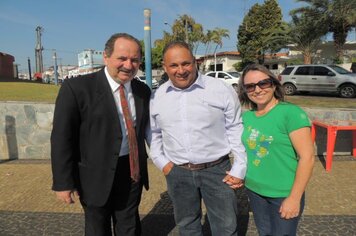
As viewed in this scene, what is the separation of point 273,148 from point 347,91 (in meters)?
14.9

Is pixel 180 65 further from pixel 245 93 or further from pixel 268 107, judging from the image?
pixel 268 107

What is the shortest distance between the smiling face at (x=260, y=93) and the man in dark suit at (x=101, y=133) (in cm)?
84

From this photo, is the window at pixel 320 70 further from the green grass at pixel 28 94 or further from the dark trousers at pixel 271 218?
the dark trousers at pixel 271 218

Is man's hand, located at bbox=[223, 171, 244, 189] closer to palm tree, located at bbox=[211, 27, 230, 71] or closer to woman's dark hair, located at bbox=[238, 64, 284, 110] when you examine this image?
woman's dark hair, located at bbox=[238, 64, 284, 110]

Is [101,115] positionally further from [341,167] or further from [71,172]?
[341,167]

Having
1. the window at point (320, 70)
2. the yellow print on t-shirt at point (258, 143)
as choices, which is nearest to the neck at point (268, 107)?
the yellow print on t-shirt at point (258, 143)

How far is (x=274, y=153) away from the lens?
7.43 feet

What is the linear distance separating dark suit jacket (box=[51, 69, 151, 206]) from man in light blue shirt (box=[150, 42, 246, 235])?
356 millimetres

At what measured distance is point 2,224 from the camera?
13.0 ft

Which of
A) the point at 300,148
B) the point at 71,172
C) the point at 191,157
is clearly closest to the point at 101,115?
the point at 71,172

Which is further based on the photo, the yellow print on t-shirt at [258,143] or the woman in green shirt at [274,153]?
→ the yellow print on t-shirt at [258,143]

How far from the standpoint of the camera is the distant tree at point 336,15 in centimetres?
2591

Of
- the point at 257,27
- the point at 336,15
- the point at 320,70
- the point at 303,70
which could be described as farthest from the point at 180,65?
the point at 257,27

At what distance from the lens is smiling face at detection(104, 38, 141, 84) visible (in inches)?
99.8
